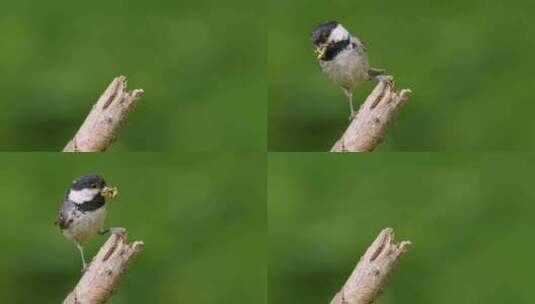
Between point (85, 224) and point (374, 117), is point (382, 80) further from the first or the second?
point (85, 224)

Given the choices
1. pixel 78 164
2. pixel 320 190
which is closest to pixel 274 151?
pixel 320 190

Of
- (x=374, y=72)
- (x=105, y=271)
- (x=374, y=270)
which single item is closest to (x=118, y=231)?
(x=105, y=271)

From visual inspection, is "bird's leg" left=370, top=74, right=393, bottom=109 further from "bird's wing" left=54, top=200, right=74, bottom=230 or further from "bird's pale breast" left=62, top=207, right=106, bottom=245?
"bird's wing" left=54, top=200, right=74, bottom=230

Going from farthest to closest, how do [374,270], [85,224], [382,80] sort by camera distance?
[85,224] < [382,80] < [374,270]

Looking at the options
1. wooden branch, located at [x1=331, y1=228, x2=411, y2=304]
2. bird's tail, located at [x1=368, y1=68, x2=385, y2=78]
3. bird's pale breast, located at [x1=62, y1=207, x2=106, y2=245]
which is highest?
bird's tail, located at [x1=368, y1=68, x2=385, y2=78]

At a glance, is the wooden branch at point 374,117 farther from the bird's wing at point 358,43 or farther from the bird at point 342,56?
the bird's wing at point 358,43

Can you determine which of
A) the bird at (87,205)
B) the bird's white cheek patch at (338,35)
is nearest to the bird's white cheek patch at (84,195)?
the bird at (87,205)

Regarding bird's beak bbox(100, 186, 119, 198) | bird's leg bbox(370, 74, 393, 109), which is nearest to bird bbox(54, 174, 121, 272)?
bird's beak bbox(100, 186, 119, 198)
